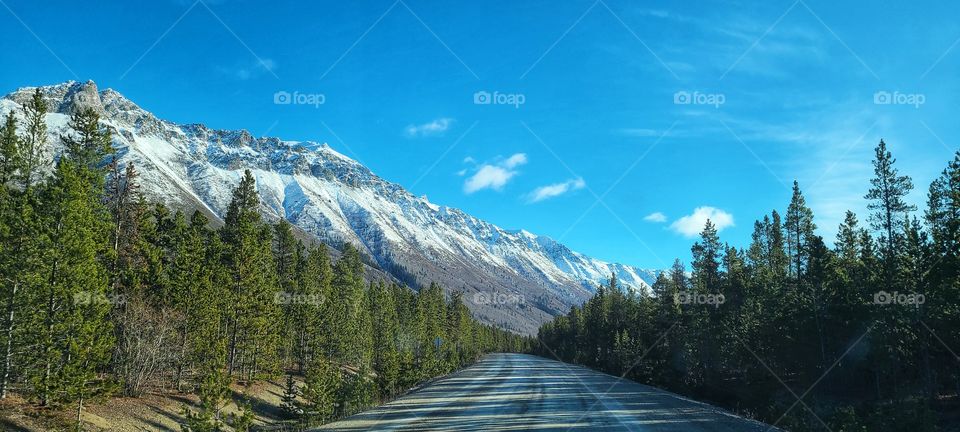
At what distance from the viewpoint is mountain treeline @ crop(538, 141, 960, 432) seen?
30.2 metres

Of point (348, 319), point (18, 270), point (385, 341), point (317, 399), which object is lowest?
point (317, 399)

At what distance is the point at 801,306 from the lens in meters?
44.0

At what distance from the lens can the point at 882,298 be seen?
37062 mm

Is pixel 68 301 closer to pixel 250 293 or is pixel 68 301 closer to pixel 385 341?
pixel 250 293

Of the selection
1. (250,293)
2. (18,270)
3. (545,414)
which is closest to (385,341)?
(250,293)

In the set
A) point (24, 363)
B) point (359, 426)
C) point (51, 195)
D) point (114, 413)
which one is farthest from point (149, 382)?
point (359, 426)

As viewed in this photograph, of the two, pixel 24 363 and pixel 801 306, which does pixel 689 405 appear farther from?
pixel 24 363

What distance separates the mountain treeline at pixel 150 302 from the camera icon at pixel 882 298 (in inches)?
1409

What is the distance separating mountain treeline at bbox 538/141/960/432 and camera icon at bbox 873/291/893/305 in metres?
0.09

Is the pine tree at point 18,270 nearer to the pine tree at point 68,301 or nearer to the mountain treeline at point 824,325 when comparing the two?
the pine tree at point 68,301

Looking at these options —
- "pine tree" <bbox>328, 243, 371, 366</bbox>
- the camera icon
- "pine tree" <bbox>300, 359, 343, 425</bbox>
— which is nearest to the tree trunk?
"pine tree" <bbox>300, 359, 343, 425</bbox>

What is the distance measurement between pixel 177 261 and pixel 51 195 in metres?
13.8

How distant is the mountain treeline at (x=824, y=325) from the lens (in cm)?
3025

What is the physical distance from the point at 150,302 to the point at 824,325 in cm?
4973
